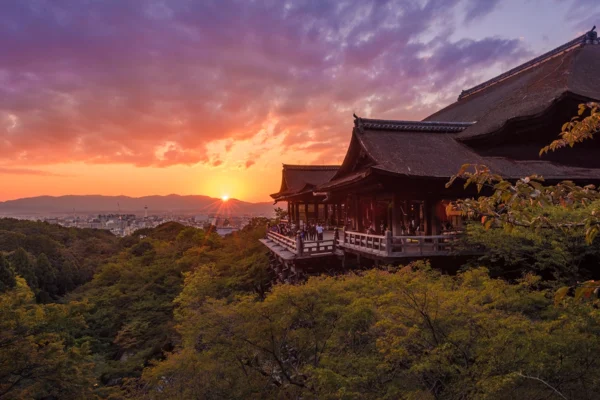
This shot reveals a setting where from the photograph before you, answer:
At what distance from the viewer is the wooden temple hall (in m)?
14.0

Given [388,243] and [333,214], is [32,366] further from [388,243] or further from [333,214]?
[333,214]

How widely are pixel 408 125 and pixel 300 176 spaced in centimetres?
1985

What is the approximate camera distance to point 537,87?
18.7m

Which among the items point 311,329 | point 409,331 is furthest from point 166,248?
point 409,331

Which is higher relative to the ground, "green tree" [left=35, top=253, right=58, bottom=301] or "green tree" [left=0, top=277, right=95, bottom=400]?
Result: "green tree" [left=0, top=277, right=95, bottom=400]

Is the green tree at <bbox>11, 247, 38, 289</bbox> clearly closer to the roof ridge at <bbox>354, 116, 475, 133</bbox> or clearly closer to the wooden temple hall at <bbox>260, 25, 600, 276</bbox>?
the wooden temple hall at <bbox>260, 25, 600, 276</bbox>

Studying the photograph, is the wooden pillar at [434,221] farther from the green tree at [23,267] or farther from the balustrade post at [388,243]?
the green tree at [23,267]

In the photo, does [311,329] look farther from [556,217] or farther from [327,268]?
[327,268]

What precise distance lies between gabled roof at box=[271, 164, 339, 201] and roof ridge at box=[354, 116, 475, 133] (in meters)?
17.4

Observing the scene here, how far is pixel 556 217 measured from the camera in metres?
9.24

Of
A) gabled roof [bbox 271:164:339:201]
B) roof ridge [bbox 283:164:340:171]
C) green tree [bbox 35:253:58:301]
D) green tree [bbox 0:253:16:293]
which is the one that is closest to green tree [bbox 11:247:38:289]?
green tree [bbox 35:253:58:301]

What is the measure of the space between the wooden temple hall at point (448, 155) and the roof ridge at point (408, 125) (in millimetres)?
49

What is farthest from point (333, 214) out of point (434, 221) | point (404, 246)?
point (404, 246)

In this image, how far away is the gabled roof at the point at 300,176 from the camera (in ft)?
118
